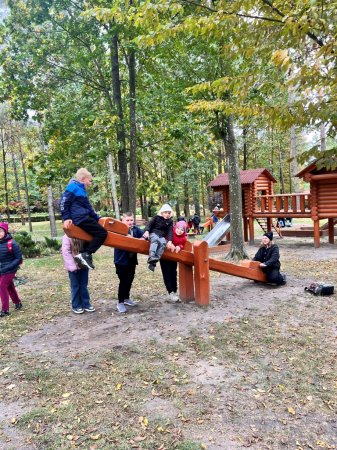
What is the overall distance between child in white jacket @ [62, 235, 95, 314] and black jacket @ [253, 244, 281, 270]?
139 inches

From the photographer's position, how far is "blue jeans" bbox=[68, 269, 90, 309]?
596cm

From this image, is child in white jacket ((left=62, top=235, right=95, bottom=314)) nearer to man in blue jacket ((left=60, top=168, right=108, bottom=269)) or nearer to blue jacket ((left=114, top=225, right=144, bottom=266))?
blue jacket ((left=114, top=225, right=144, bottom=266))

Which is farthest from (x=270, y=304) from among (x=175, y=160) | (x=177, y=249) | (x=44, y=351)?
(x=175, y=160)

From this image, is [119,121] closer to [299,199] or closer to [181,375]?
[299,199]

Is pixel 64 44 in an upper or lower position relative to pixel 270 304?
upper

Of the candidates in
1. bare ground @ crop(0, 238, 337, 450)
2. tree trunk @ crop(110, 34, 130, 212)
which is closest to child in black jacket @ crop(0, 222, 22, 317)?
bare ground @ crop(0, 238, 337, 450)

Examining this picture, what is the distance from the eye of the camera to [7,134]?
2805cm

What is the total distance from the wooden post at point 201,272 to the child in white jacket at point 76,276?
70.3 inches

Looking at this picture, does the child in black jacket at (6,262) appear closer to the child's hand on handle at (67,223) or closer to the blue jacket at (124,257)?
the blue jacket at (124,257)

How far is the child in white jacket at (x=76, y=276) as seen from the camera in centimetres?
586

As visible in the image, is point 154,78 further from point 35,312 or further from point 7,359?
point 7,359

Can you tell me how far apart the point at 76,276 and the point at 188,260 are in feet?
6.12

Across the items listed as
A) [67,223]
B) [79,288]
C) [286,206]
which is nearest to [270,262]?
[79,288]

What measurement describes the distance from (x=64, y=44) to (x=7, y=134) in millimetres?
18335
